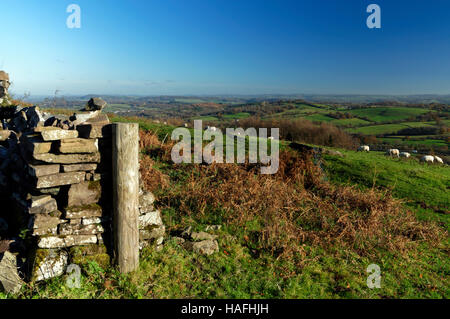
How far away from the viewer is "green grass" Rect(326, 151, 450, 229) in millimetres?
10660

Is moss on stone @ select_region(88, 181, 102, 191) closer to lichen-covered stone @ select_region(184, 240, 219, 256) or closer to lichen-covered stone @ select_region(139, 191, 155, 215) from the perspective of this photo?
lichen-covered stone @ select_region(139, 191, 155, 215)

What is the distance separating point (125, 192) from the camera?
4.82m

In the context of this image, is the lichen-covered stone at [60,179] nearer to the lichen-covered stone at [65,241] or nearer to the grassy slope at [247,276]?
the lichen-covered stone at [65,241]

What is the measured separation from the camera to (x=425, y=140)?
42.7 metres

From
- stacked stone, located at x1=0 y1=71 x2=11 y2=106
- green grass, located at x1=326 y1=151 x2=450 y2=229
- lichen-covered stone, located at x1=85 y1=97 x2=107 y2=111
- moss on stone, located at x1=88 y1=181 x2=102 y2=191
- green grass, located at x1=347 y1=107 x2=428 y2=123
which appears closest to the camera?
moss on stone, located at x1=88 y1=181 x2=102 y2=191

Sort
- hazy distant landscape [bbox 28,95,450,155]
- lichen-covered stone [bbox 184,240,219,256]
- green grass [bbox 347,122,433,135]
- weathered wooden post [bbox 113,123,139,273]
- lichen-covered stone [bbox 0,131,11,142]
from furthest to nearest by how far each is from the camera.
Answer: green grass [bbox 347,122,433,135] < hazy distant landscape [bbox 28,95,450,155] < lichen-covered stone [bbox 0,131,11,142] < lichen-covered stone [bbox 184,240,219,256] < weathered wooden post [bbox 113,123,139,273]

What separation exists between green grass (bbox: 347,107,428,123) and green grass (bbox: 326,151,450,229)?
56648mm

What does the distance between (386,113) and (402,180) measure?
66860 millimetres

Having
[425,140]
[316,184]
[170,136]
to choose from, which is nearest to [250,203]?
[316,184]

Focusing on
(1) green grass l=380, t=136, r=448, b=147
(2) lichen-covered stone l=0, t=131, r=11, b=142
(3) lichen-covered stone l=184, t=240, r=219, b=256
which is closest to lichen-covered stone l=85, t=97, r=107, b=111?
(2) lichen-covered stone l=0, t=131, r=11, b=142

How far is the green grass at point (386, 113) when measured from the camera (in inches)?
2563

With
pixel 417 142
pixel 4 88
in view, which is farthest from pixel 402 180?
pixel 417 142
